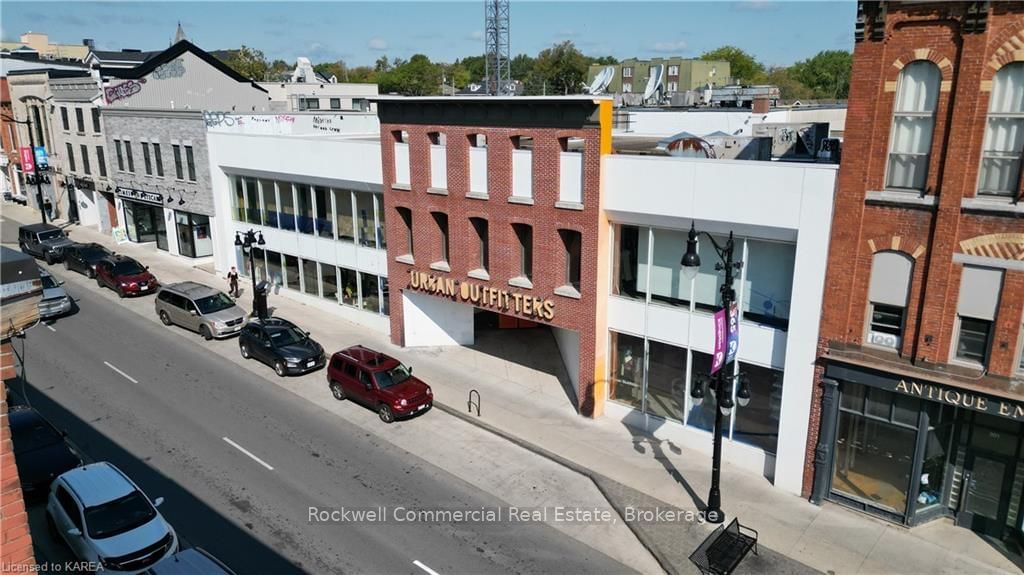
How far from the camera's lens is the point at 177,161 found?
129ft

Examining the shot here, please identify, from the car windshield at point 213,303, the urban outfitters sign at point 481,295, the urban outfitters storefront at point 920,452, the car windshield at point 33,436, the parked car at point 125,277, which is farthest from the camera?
the parked car at point 125,277

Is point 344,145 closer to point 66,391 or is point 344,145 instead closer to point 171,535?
point 66,391

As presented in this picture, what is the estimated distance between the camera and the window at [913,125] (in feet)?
51.6

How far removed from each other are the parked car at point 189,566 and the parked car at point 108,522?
0.51 meters

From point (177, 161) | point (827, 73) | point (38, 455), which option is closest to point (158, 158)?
point (177, 161)

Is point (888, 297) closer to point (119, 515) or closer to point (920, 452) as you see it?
point (920, 452)

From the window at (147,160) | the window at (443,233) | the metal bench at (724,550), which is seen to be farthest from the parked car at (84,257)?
the metal bench at (724,550)

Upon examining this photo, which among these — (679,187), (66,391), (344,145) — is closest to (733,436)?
(679,187)

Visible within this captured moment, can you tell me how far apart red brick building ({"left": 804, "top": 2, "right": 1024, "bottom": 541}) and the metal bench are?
11.3ft

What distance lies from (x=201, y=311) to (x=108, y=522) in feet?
52.0

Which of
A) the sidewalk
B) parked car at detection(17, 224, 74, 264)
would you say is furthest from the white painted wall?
parked car at detection(17, 224, 74, 264)

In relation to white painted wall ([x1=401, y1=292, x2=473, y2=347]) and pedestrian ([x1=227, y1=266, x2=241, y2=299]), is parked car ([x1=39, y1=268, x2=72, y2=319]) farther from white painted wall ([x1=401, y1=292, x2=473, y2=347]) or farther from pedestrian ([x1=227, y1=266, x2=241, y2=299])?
white painted wall ([x1=401, y1=292, x2=473, y2=347])

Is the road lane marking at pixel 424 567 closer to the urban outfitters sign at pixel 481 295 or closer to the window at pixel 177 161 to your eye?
the urban outfitters sign at pixel 481 295

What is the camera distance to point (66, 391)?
23953mm
